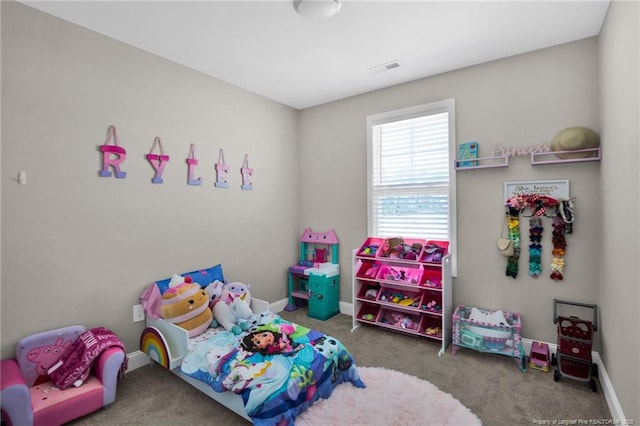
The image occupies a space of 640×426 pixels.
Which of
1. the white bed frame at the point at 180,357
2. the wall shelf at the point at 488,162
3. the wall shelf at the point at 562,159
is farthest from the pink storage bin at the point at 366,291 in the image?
the wall shelf at the point at 562,159

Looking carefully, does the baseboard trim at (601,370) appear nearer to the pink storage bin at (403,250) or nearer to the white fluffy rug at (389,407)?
the white fluffy rug at (389,407)

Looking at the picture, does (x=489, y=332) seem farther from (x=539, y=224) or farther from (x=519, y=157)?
(x=519, y=157)

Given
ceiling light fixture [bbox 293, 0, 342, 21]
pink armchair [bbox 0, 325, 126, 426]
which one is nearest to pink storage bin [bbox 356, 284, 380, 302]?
pink armchair [bbox 0, 325, 126, 426]

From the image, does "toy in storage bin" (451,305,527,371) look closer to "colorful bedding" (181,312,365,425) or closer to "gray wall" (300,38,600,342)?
"gray wall" (300,38,600,342)

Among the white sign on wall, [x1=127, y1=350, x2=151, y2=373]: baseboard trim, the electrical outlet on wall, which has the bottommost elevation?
[x1=127, y1=350, x2=151, y2=373]: baseboard trim

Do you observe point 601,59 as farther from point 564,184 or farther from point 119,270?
point 119,270

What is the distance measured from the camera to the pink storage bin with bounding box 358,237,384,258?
3.29 metres

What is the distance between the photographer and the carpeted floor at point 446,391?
1.91 m

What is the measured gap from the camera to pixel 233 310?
262cm

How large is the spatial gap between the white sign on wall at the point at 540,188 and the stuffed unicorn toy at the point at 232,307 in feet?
8.12

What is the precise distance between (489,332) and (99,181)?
10.9ft

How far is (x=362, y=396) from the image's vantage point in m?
2.08

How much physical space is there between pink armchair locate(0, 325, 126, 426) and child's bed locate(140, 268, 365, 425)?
36 cm

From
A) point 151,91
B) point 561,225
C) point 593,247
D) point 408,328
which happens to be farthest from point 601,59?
point 151,91
